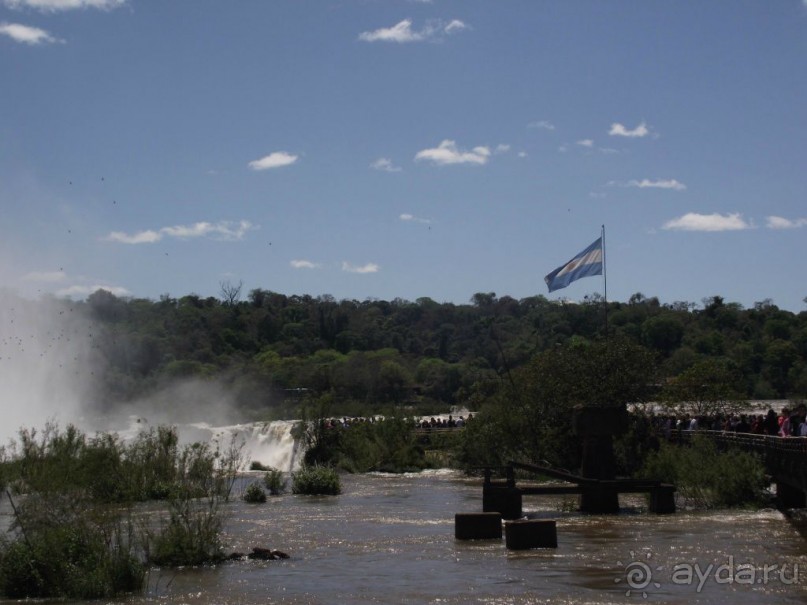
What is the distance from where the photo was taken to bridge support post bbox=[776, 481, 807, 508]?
27078 millimetres

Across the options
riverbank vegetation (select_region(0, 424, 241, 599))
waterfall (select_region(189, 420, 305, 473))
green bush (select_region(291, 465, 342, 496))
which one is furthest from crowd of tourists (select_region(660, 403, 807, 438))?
waterfall (select_region(189, 420, 305, 473))

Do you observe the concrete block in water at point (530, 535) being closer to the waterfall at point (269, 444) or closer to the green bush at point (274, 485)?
the green bush at point (274, 485)

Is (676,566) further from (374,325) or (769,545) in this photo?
(374,325)

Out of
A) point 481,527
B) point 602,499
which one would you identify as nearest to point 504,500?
point 602,499

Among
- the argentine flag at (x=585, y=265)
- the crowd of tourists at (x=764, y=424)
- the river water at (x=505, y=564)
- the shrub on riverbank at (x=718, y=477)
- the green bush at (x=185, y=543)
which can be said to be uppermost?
the argentine flag at (x=585, y=265)

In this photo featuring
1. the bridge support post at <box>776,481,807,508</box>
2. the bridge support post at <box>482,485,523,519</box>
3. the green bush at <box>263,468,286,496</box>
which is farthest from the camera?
the green bush at <box>263,468,286,496</box>

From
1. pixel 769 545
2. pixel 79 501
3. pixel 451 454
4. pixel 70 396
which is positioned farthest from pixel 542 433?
pixel 70 396

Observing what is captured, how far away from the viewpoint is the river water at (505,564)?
17109 mm

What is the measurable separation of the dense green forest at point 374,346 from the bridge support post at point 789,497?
5774 cm

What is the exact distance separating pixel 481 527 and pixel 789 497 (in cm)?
927

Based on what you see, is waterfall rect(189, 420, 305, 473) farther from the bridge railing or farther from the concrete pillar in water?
the concrete pillar in water

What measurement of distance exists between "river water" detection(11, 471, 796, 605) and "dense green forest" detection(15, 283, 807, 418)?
197ft

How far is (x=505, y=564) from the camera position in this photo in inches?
771

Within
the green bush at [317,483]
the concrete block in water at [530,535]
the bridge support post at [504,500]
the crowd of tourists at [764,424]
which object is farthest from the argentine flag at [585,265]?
the concrete block in water at [530,535]
